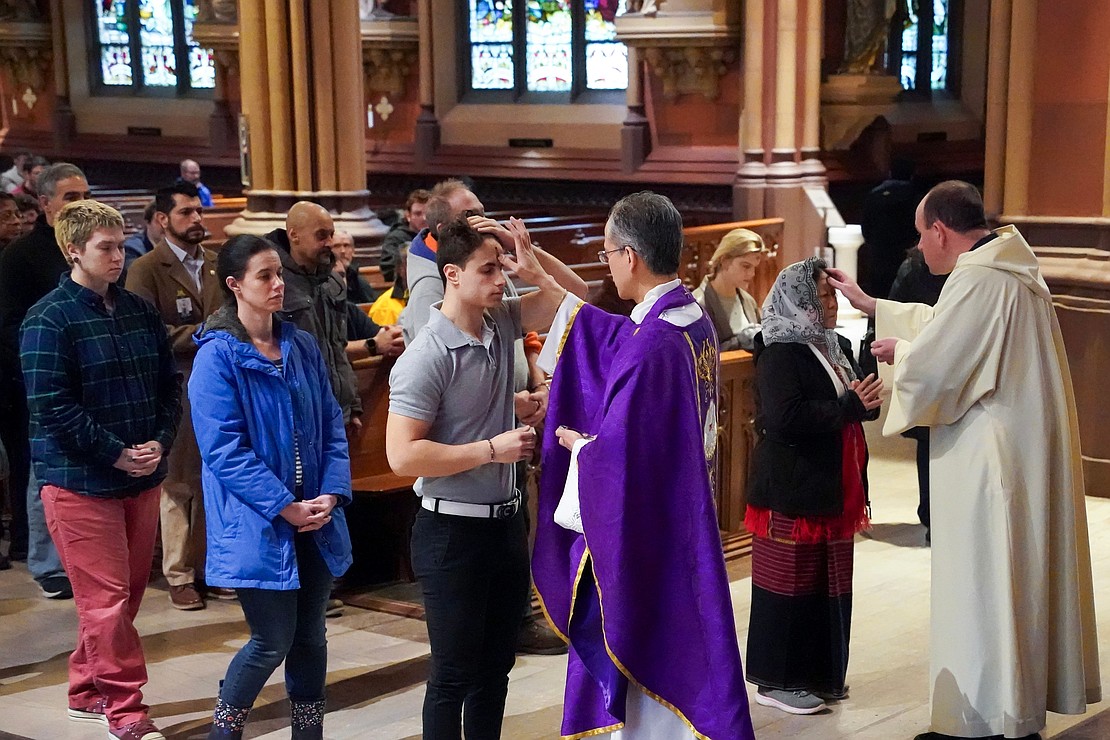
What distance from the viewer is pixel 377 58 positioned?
48.4 ft

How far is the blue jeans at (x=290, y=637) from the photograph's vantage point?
389cm

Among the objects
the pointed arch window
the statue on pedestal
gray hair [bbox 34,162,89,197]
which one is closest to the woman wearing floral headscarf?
A: gray hair [bbox 34,162,89,197]

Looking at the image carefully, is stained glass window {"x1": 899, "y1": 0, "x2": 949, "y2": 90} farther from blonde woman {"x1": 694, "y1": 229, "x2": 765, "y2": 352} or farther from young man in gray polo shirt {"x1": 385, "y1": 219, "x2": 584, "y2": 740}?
young man in gray polo shirt {"x1": 385, "y1": 219, "x2": 584, "y2": 740}

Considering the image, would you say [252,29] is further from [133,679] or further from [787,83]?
[133,679]

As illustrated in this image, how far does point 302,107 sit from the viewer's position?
905 cm

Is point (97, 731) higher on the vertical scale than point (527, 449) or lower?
lower

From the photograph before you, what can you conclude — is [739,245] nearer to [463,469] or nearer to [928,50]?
[463,469]

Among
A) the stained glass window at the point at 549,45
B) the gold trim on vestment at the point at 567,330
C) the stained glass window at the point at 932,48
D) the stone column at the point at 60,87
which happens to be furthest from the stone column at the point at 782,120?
the stone column at the point at 60,87

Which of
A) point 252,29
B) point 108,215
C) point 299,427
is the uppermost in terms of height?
point 252,29

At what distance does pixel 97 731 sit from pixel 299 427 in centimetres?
140

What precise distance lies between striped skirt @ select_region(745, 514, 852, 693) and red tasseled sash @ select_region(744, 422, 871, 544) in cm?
2

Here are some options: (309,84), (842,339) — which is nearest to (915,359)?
(842,339)

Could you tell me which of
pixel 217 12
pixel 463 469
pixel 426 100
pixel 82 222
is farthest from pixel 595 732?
pixel 217 12

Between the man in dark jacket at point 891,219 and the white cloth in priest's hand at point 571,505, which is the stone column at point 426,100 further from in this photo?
the white cloth in priest's hand at point 571,505
